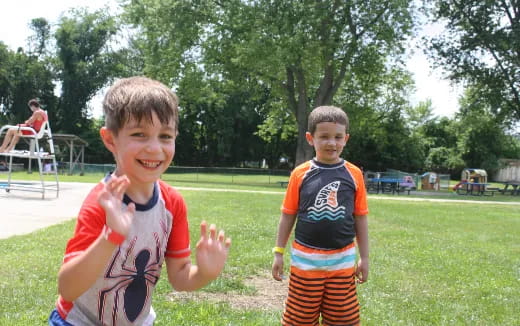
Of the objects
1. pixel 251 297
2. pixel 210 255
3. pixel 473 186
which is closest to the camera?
pixel 210 255

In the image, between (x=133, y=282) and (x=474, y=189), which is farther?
(x=474, y=189)

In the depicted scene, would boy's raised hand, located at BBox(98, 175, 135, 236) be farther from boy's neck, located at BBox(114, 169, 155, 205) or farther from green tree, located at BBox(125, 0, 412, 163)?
green tree, located at BBox(125, 0, 412, 163)

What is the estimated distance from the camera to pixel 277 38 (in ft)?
82.8

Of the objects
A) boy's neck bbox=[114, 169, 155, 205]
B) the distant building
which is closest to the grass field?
boy's neck bbox=[114, 169, 155, 205]

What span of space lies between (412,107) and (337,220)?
4943cm

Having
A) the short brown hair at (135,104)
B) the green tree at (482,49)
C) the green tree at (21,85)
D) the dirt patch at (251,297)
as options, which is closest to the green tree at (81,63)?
the green tree at (21,85)

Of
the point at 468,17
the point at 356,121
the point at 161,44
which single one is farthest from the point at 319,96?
the point at 468,17

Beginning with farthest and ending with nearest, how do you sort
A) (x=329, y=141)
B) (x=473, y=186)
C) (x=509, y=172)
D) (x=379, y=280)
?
(x=509, y=172) → (x=473, y=186) → (x=379, y=280) → (x=329, y=141)

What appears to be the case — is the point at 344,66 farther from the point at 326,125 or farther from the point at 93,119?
the point at 93,119

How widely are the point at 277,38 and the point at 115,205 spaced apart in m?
24.8

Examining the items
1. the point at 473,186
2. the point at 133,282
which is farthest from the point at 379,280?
the point at 473,186

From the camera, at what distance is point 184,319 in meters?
3.91

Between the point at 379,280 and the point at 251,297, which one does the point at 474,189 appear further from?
the point at 251,297

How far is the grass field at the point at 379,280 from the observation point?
13.4 ft
